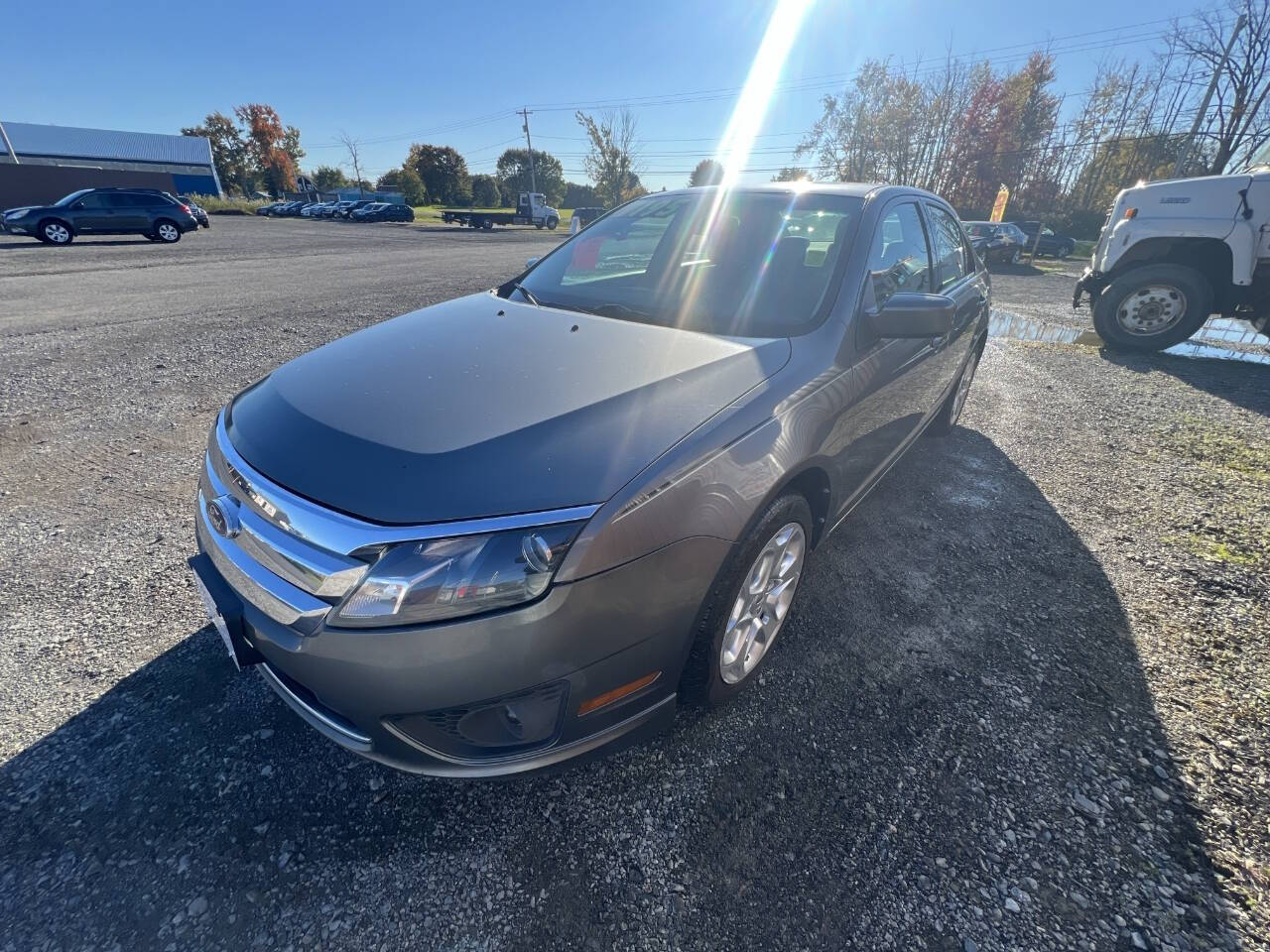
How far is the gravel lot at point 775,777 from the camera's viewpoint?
55.7 inches

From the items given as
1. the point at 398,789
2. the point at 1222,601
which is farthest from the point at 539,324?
the point at 1222,601

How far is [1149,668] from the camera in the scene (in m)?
2.22

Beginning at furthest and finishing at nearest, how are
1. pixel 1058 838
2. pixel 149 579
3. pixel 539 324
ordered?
pixel 149 579
pixel 539 324
pixel 1058 838

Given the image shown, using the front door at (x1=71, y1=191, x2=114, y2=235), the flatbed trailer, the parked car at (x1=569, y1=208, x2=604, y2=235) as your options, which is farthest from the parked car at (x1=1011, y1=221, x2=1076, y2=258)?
the front door at (x1=71, y1=191, x2=114, y2=235)

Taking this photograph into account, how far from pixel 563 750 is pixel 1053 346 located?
827 centimetres

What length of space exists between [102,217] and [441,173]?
2309 inches

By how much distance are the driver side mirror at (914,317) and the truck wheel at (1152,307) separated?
614 centimetres

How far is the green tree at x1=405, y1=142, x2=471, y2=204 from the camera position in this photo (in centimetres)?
6762

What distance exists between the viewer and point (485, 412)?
1591mm

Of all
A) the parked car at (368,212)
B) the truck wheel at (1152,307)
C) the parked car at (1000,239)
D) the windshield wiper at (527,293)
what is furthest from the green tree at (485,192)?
the windshield wiper at (527,293)

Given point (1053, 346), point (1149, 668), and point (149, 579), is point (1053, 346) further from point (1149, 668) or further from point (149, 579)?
point (149, 579)

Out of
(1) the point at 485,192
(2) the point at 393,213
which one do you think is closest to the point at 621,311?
(2) the point at 393,213

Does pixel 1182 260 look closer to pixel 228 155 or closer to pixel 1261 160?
pixel 1261 160

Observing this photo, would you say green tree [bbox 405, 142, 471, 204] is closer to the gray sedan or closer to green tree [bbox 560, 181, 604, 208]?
green tree [bbox 560, 181, 604, 208]
